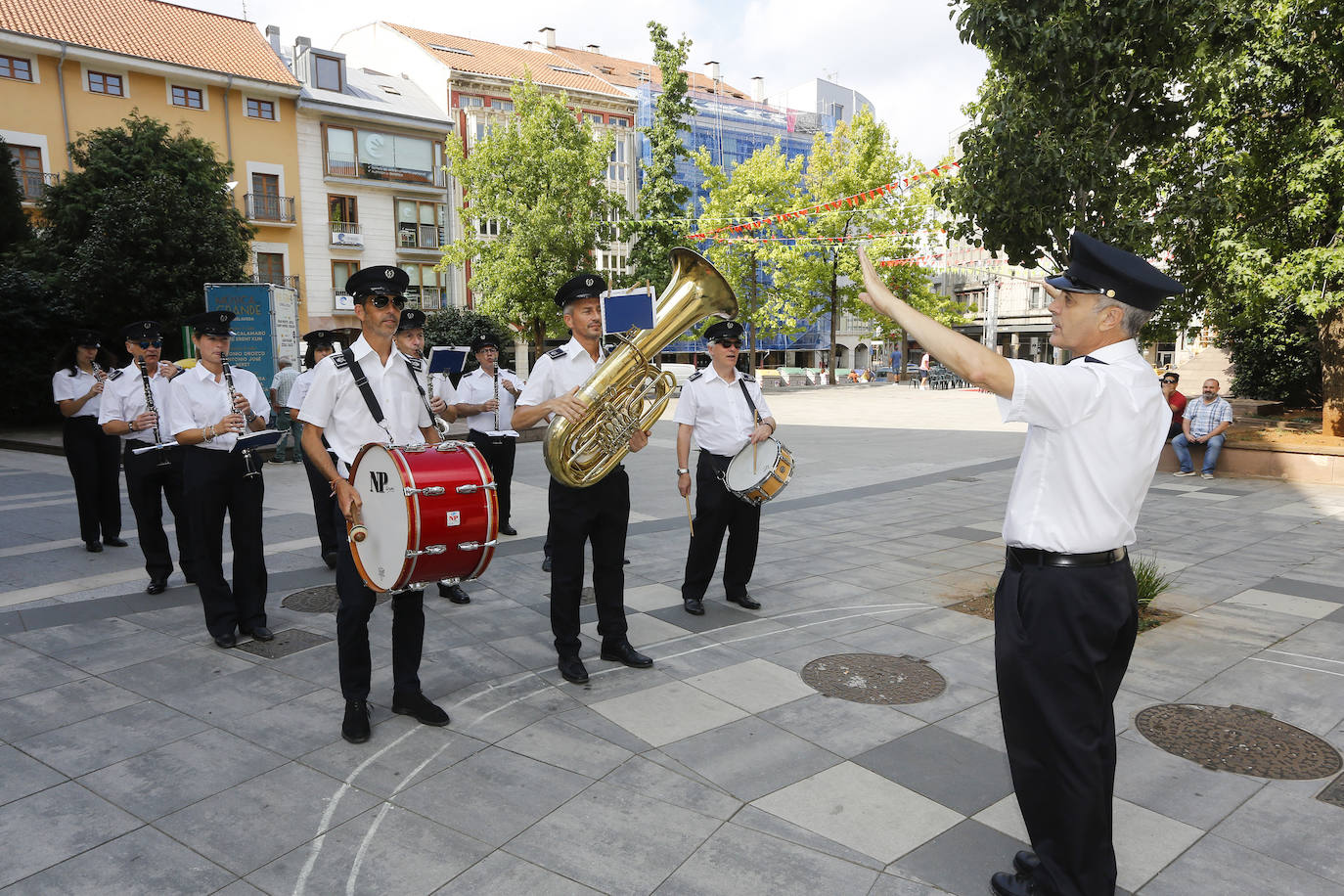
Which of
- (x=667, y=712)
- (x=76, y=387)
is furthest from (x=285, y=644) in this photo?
(x=76, y=387)

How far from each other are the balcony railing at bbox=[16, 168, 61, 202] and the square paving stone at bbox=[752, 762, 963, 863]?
113ft

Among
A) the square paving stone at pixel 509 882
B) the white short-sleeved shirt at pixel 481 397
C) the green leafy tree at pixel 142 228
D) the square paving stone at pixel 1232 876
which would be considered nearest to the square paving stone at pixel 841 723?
the square paving stone at pixel 1232 876

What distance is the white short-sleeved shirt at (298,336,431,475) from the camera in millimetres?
4141

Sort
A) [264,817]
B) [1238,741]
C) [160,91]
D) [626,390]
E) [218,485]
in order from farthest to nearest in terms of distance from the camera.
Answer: [160,91] < [218,485] < [626,390] < [1238,741] < [264,817]

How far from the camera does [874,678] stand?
16.1 ft

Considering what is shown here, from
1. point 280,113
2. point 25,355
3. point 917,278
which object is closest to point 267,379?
point 25,355

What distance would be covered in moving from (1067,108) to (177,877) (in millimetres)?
6824

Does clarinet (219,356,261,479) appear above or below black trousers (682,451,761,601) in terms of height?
above

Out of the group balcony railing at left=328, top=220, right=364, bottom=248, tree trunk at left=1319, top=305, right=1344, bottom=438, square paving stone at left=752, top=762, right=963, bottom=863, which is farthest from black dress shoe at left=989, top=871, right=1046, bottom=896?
balcony railing at left=328, top=220, right=364, bottom=248

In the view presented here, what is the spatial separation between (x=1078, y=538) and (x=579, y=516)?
114 inches

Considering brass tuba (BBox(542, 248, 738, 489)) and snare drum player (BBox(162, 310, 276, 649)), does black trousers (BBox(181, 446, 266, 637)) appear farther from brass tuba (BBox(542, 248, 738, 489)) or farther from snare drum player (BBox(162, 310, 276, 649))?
brass tuba (BBox(542, 248, 738, 489))

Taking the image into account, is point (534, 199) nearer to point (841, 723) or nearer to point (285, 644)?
point (285, 644)

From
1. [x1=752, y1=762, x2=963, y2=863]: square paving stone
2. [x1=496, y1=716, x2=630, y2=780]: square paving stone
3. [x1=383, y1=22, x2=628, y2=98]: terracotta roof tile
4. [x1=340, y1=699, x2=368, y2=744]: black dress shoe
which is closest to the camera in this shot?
[x1=752, y1=762, x2=963, y2=863]: square paving stone

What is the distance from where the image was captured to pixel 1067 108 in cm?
616
